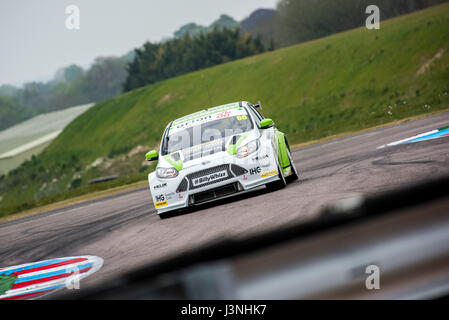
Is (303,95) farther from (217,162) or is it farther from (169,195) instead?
(217,162)

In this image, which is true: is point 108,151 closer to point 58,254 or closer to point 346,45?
point 346,45

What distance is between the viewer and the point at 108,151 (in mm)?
62969

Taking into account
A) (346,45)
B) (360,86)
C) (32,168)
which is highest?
(346,45)

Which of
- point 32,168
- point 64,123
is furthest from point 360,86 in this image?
point 64,123

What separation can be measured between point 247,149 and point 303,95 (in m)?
43.2

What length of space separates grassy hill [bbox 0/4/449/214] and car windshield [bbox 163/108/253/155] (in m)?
18.0

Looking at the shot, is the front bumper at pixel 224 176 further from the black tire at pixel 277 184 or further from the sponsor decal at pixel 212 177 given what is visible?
the black tire at pixel 277 184

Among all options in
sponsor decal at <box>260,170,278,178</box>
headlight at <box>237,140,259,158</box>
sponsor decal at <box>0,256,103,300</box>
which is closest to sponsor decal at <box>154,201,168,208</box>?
A: headlight at <box>237,140,259,158</box>

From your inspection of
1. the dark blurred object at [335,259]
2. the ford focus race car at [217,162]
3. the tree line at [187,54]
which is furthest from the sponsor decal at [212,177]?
the tree line at [187,54]

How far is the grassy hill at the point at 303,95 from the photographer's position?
41.2 metres

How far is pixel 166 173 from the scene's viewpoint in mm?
9367

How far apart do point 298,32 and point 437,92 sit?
40945mm

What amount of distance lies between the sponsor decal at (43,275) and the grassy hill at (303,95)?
20.0 metres

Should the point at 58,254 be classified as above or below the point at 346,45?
below
